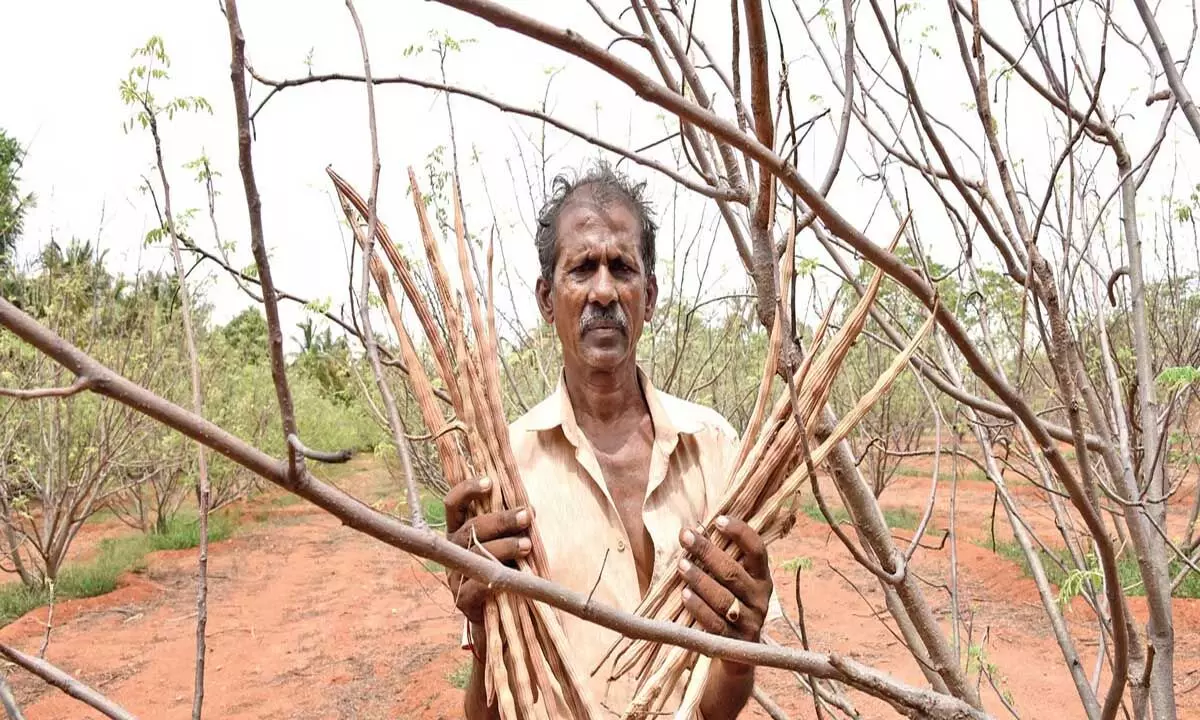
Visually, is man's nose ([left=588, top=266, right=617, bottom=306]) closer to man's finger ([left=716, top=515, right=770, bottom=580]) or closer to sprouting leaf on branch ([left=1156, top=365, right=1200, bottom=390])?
man's finger ([left=716, top=515, right=770, bottom=580])

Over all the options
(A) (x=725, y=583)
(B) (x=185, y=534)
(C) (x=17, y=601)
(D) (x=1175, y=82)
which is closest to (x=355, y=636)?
(C) (x=17, y=601)

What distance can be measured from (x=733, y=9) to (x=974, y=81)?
314 millimetres

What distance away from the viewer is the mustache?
1604 mm

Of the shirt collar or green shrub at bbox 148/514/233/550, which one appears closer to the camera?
the shirt collar

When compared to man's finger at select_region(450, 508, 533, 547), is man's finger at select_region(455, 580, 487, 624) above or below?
below

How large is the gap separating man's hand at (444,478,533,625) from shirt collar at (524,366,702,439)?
1.33ft

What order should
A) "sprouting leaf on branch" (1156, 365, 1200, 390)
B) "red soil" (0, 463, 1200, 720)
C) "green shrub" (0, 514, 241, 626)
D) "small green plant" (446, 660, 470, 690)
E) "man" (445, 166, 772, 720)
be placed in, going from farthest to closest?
1. "green shrub" (0, 514, 241, 626)
2. "small green plant" (446, 660, 470, 690)
3. "red soil" (0, 463, 1200, 720)
4. "man" (445, 166, 772, 720)
5. "sprouting leaf on branch" (1156, 365, 1200, 390)

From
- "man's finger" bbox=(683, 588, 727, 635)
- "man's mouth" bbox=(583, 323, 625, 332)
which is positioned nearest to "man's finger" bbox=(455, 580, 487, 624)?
"man's finger" bbox=(683, 588, 727, 635)

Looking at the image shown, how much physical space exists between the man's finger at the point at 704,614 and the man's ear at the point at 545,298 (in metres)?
0.76

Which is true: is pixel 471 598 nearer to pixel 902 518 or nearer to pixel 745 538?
pixel 745 538

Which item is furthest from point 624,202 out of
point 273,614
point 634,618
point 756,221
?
point 273,614

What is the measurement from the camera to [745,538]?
1174 mm

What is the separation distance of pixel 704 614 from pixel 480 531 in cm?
32

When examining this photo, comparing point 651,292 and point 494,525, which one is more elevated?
point 651,292
